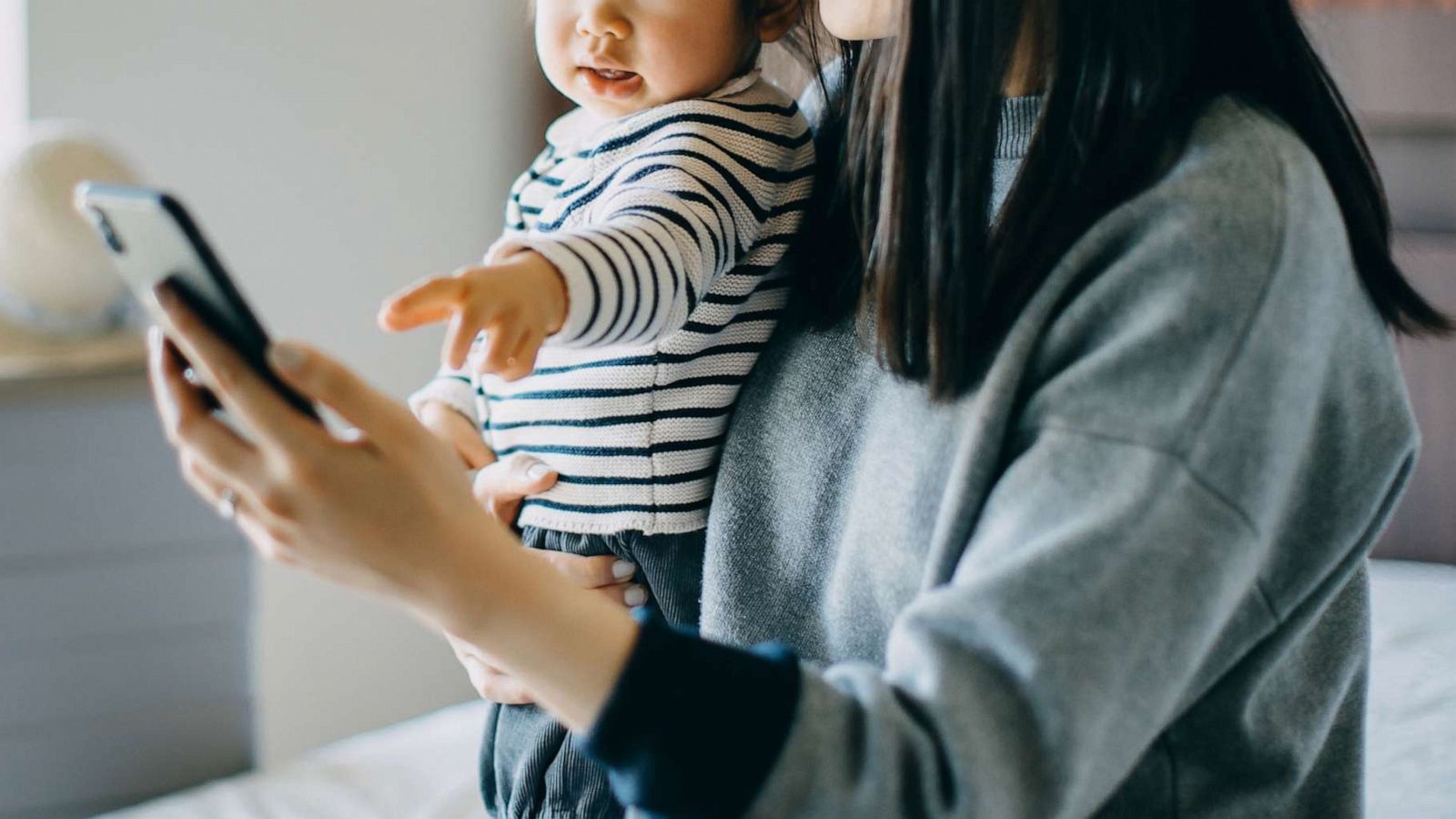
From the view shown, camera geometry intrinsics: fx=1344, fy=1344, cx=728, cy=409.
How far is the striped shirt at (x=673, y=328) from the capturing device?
0.76 metres

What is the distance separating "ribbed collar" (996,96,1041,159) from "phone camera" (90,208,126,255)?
1.39 feet

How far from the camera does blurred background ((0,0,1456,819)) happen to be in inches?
61.0

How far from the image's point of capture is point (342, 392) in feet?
1.70

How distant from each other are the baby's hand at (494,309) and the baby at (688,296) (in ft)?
0.42

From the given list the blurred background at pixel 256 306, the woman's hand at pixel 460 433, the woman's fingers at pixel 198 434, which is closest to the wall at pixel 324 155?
the blurred background at pixel 256 306

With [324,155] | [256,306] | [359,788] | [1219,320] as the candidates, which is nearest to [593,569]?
[1219,320]

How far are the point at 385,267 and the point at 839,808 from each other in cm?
178

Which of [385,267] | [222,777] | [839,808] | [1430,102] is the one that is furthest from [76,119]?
[1430,102]

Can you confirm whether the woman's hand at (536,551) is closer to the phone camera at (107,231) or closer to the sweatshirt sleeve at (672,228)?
the sweatshirt sleeve at (672,228)

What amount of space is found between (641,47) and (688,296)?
0.63 ft

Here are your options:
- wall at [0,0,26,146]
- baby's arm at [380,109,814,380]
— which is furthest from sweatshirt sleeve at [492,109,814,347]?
wall at [0,0,26,146]

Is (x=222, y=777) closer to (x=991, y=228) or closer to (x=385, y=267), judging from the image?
(x=385, y=267)

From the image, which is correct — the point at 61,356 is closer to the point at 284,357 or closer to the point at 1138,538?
the point at 284,357

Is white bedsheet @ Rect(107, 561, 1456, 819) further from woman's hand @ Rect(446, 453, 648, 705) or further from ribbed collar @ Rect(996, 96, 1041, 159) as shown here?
ribbed collar @ Rect(996, 96, 1041, 159)
